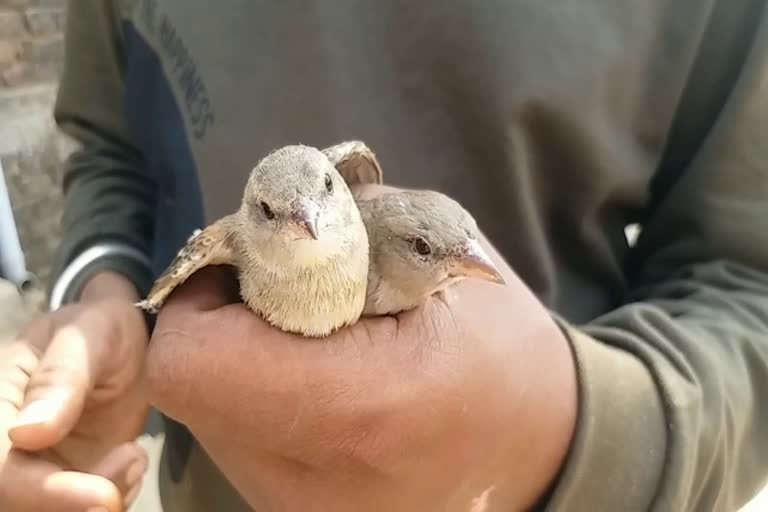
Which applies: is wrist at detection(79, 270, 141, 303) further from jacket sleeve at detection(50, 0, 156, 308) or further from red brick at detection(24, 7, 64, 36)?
red brick at detection(24, 7, 64, 36)

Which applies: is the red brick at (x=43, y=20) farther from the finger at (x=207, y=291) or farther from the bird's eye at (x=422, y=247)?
the bird's eye at (x=422, y=247)

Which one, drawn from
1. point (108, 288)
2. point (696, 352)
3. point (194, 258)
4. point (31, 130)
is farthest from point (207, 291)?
point (31, 130)

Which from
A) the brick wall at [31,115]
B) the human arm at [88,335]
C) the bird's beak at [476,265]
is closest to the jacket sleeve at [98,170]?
the human arm at [88,335]

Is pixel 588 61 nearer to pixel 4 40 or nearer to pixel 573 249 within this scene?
pixel 573 249

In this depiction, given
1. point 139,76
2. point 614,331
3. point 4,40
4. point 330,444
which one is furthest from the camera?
point 4,40

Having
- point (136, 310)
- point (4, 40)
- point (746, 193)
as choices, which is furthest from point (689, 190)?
point (4, 40)

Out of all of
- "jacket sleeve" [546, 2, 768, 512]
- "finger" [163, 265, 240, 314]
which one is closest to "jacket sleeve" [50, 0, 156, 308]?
"finger" [163, 265, 240, 314]
